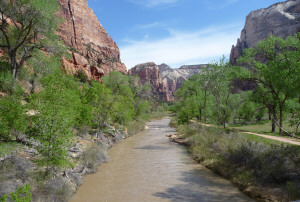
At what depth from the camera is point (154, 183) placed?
12914 mm

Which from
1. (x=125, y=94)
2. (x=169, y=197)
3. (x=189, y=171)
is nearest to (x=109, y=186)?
(x=169, y=197)

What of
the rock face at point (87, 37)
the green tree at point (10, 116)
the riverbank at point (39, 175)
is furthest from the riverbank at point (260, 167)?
the rock face at point (87, 37)

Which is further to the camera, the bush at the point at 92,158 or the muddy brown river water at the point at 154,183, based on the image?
the bush at the point at 92,158

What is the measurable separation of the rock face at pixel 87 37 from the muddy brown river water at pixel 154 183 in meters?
72.5

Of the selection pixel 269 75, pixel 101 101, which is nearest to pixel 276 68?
pixel 269 75

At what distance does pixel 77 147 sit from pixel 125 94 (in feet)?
92.5

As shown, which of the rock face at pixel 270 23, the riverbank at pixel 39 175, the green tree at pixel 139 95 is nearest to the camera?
the riverbank at pixel 39 175

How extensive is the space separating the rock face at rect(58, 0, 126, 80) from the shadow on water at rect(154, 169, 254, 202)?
77.4m

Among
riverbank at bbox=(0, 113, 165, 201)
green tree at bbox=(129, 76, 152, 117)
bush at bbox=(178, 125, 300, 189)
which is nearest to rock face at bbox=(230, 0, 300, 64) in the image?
green tree at bbox=(129, 76, 152, 117)

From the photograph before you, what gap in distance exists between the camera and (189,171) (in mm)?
15617

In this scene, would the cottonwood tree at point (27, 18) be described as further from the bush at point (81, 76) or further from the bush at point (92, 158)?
the bush at point (81, 76)

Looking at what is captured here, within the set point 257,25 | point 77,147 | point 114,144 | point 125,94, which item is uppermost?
point 257,25

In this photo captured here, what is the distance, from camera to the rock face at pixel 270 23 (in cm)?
11668

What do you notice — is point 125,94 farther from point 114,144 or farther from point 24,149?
point 24,149
